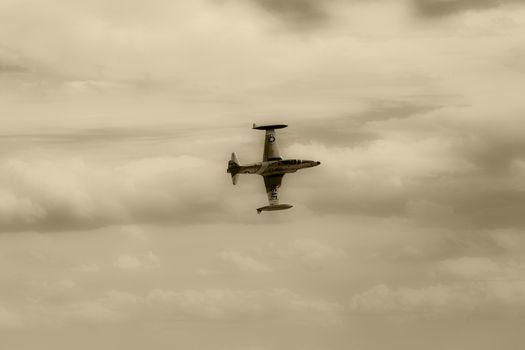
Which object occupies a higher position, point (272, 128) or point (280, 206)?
point (272, 128)

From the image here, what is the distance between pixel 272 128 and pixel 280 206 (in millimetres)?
25632

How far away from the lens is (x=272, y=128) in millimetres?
199875

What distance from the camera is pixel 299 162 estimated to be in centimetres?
19962

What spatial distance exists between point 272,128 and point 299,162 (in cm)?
1396

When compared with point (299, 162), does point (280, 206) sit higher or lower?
lower

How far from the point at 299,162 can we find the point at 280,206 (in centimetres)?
1629

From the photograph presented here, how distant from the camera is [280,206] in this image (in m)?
194
